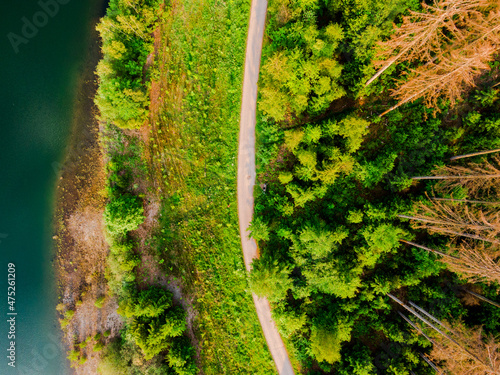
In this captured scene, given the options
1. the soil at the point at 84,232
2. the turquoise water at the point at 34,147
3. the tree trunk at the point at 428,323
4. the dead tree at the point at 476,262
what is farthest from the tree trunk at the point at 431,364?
the turquoise water at the point at 34,147

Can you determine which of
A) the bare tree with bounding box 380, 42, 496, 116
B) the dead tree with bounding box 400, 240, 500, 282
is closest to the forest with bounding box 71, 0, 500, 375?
the dead tree with bounding box 400, 240, 500, 282

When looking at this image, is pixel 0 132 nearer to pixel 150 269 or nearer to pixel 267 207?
pixel 150 269

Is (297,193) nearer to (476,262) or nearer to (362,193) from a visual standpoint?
(362,193)

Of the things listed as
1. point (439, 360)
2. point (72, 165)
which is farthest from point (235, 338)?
point (72, 165)

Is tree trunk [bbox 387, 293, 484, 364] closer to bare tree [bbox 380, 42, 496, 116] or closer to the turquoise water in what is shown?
bare tree [bbox 380, 42, 496, 116]

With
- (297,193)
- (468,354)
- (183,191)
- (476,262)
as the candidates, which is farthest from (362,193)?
(183,191)

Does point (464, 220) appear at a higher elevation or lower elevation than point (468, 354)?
higher
